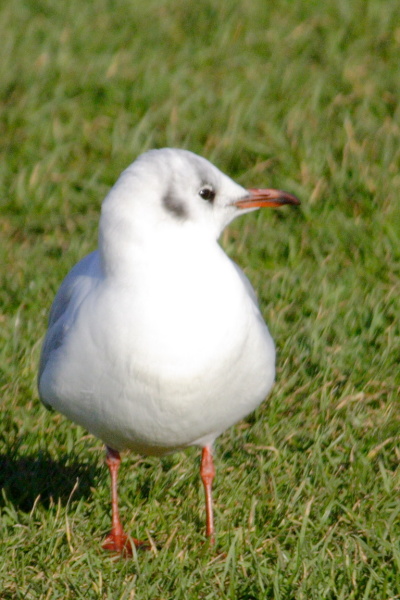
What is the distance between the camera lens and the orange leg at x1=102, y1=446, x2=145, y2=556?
4176mm

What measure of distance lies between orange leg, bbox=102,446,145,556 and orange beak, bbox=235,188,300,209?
1.18 meters

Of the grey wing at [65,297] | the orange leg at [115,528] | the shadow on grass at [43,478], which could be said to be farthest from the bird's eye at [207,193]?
the shadow on grass at [43,478]


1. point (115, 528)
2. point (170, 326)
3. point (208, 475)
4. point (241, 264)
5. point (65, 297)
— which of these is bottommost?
point (241, 264)

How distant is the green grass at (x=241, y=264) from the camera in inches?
158

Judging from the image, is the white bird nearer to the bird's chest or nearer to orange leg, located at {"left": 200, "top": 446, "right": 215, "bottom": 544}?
the bird's chest

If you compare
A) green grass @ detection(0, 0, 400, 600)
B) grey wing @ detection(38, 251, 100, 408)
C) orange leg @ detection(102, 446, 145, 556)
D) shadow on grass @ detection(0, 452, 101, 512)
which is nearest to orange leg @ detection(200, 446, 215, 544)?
green grass @ detection(0, 0, 400, 600)

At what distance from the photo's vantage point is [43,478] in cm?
464

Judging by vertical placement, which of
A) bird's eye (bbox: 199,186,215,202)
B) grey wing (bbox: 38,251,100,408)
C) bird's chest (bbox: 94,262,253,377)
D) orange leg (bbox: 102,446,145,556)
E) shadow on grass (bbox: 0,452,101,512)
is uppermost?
bird's eye (bbox: 199,186,215,202)

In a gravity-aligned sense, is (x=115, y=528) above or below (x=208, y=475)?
below

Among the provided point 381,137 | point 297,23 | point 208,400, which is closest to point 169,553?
point 208,400

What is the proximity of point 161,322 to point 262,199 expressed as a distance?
0.89 metres

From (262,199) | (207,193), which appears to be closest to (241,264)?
(262,199)

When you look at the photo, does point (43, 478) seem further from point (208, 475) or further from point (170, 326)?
point (170, 326)

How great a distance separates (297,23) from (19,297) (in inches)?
142
